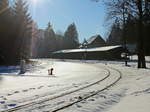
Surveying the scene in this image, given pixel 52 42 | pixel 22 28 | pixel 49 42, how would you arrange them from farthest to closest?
pixel 52 42
pixel 49 42
pixel 22 28

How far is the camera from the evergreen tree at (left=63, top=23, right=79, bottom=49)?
108700 mm

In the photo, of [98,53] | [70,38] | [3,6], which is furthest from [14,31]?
[70,38]

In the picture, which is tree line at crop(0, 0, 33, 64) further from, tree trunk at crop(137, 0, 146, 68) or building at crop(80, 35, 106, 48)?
building at crop(80, 35, 106, 48)

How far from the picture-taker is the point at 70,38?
10938cm

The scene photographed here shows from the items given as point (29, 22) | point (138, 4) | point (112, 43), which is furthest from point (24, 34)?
point (112, 43)

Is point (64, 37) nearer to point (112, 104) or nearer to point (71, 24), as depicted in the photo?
point (71, 24)

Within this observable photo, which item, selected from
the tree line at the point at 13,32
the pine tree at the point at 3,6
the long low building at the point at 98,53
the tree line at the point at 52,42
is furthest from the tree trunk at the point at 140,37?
the tree line at the point at 52,42

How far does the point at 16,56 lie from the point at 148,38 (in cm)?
3425

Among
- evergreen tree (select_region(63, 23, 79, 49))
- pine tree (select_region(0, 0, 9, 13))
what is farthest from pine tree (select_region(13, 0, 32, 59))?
evergreen tree (select_region(63, 23, 79, 49))

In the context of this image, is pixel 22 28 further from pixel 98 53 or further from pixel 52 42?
pixel 52 42

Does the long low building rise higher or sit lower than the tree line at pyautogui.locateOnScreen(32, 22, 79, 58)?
lower

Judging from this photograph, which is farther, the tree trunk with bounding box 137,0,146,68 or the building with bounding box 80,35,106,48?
the building with bounding box 80,35,106,48

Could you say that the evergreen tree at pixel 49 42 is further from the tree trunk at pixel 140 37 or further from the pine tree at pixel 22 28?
the tree trunk at pixel 140 37

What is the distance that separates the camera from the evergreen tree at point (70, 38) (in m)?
109
